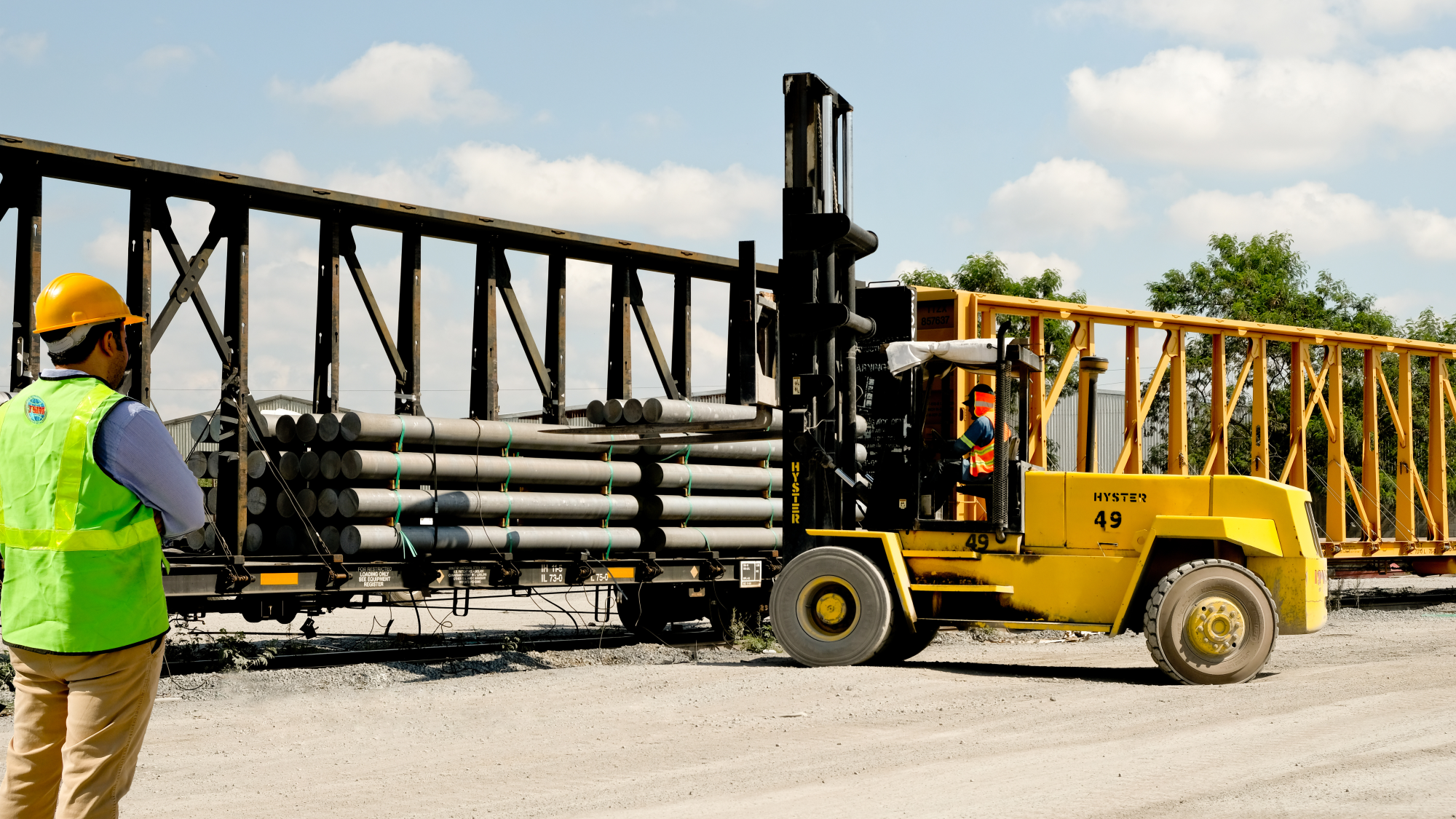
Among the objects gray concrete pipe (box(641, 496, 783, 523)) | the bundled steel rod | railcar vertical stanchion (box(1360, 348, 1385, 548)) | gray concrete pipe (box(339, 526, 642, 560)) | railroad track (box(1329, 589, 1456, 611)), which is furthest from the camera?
railroad track (box(1329, 589, 1456, 611))

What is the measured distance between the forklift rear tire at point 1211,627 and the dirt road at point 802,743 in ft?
0.83

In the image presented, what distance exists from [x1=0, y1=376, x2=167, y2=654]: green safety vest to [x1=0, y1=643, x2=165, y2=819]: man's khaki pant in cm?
6

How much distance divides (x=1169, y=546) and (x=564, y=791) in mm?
6598

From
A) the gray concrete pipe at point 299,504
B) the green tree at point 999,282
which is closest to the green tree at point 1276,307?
the green tree at point 999,282

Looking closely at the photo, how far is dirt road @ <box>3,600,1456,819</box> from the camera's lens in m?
6.59

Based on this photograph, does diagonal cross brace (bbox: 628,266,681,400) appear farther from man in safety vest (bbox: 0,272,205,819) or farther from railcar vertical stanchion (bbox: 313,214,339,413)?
man in safety vest (bbox: 0,272,205,819)

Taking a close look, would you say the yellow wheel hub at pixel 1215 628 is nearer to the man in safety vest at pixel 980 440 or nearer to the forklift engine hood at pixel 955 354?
the man in safety vest at pixel 980 440

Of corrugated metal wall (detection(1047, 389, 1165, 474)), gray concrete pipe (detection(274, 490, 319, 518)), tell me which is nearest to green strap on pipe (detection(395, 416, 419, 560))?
gray concrete pipe (detection(274, 490, 319, 518))

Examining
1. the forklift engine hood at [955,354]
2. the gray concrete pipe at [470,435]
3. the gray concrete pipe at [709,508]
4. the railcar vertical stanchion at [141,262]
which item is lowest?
the gray concrete pipe at [709,508]

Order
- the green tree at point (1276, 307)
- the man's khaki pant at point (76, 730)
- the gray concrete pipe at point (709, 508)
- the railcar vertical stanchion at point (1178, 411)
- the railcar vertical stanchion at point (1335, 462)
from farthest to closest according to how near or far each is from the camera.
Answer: the green tree at point (1276, 307), the railcar vertical stanchion at point (1335, 462), the railcar vertical stanchion at point (1178, 411), the gray concrete pipe at point (709, 508), the man's khaki pant at point (76, 730)

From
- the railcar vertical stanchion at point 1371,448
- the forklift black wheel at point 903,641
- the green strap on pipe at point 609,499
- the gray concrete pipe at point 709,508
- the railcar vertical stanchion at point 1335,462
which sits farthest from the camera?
the railcar vertical stanchion at point 1371,448

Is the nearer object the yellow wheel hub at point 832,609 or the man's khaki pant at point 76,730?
the man's khaki pant at point 76,730

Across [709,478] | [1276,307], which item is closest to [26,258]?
[709,478]

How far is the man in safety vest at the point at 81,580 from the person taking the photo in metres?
3.87
